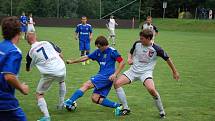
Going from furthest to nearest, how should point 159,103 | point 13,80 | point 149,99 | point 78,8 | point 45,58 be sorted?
point 78,8 < point 149,99 < point 159,103 < point 45,58 < point 13,80

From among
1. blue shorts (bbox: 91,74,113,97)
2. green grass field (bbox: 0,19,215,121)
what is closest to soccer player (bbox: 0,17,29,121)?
green grass field (bbox: 0,19,215,121)

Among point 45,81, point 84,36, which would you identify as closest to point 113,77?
point 45,81

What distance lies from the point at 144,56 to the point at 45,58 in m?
1.93

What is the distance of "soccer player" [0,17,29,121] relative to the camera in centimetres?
491

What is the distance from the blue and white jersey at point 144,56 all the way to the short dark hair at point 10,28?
12.3 feet

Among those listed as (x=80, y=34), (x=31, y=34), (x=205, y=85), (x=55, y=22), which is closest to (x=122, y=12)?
(x=55, y=22)

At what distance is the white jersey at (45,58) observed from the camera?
776cm

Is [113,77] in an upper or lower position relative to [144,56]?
lower

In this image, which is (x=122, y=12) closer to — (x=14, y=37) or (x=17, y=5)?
(x=17, y=5)

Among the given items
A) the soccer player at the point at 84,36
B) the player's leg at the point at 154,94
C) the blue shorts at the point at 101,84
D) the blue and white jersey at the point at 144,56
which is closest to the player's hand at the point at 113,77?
the blue shorts at the point at 101,84

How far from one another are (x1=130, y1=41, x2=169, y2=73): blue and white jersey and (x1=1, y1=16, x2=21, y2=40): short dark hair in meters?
3.74

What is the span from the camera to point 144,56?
8.34 metres

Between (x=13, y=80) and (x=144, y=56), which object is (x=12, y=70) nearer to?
(x=13, y=80)

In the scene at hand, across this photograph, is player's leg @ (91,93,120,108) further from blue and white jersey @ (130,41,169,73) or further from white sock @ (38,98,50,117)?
white sock @ (38,98,50,117)
